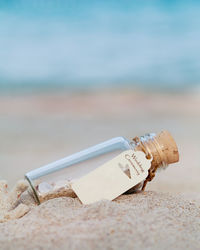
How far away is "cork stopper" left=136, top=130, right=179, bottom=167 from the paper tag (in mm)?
53

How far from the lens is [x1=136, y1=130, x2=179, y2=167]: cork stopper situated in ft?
3.99

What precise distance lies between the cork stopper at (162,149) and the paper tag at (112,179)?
53 mm

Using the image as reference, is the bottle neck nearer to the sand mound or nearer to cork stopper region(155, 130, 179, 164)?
cork stopper region(155, 130, 179, 164)

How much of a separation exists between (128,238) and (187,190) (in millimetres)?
954

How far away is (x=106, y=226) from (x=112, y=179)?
8.6 inches

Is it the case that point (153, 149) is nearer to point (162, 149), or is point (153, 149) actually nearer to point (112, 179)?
point (162, 149)

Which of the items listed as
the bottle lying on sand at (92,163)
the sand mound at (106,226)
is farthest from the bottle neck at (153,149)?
the sand mound at (106,226)

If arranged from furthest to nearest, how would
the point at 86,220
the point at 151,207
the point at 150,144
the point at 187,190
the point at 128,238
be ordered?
the point at 187,190
the point at 150,144
the point at 151,207
the point at 86,220
the point at 128,238

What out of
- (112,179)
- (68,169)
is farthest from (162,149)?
(68,169)

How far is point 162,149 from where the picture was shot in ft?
4.00

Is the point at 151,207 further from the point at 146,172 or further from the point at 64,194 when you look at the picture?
the point at 64,194

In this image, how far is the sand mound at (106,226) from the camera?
90cm

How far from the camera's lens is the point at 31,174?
124 cm

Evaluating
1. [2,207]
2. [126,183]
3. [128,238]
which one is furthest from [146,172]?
[2,207]
